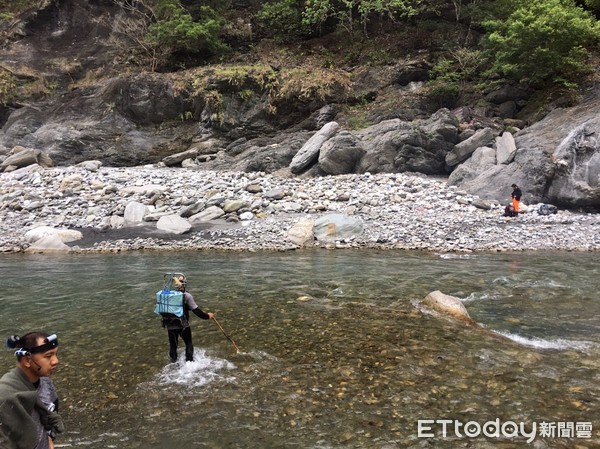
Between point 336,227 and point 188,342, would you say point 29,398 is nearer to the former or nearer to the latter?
point 188,342

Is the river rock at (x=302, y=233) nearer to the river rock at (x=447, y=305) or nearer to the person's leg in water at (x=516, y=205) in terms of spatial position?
the river rock at (x=447, y=305)

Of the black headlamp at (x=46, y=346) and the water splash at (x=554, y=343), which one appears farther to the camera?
the water splash at (x=554, y=343)

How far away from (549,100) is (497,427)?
23759mm

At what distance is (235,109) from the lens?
29.4 m

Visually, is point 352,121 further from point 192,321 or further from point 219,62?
point 192,321

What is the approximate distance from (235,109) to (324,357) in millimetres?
25719

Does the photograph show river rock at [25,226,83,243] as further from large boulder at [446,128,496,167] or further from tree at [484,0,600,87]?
tree at [484,0,600,87]

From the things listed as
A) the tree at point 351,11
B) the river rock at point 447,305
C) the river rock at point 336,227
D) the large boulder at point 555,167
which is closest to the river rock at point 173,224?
the river rock at point 336,227

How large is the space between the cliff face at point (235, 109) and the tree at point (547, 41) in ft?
6.58

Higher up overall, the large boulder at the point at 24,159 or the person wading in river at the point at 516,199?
the large boulder at the point at 24,159

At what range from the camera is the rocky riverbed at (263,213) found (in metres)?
15.4

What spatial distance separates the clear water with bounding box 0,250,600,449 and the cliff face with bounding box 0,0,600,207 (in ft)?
38.3

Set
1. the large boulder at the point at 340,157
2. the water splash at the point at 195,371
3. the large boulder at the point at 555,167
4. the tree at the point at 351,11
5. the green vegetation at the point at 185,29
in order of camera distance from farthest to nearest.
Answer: the green vegetation at the point at 185,29
the tree at the point at 351,11
the large boulder at the point at 340,157
the large boulder at the point at 555,167
the water splash at the point at 195,371

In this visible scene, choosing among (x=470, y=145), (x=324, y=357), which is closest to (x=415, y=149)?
(x=470, y=145)
